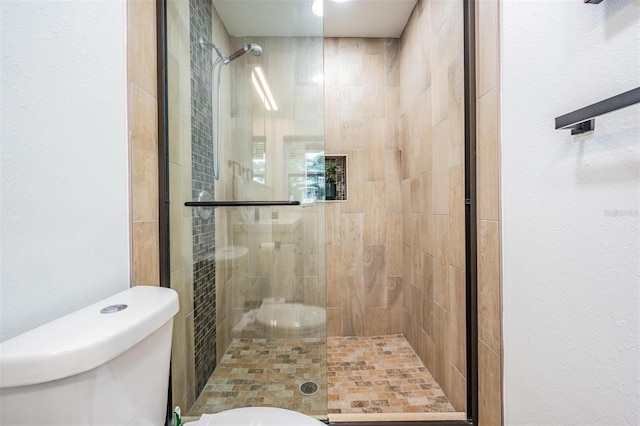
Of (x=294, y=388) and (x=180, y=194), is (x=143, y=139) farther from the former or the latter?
(x=294, y=388)

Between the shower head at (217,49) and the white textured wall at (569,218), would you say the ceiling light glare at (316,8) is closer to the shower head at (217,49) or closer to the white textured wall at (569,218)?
the shower head at (217,49)

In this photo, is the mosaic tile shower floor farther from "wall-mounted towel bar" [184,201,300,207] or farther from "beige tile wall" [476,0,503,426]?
"wall-mounted towel bar" [184,201,300,207]

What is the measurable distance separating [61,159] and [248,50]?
82 cm

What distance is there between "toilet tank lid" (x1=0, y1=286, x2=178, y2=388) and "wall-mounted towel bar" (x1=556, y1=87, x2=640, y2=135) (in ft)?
3.58

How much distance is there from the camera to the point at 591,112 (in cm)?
62

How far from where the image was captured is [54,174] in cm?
72

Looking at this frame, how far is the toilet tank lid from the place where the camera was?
1.61 ft

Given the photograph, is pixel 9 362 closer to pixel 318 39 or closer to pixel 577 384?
pixel 577 384

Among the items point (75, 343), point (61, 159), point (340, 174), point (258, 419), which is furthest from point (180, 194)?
point (340, 174)

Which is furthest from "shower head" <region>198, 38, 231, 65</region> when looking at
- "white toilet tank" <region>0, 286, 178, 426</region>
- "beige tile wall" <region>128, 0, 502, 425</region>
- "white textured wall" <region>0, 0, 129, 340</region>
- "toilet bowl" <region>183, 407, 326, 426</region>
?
"toilet bowl" <region>183, 407, 326, 426</region>

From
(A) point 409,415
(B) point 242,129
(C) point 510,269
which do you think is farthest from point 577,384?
(B) point 242,129

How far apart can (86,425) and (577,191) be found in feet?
3.91

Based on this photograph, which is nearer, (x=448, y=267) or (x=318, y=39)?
(x=318, y=39)

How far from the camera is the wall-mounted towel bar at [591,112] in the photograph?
0.53 m
